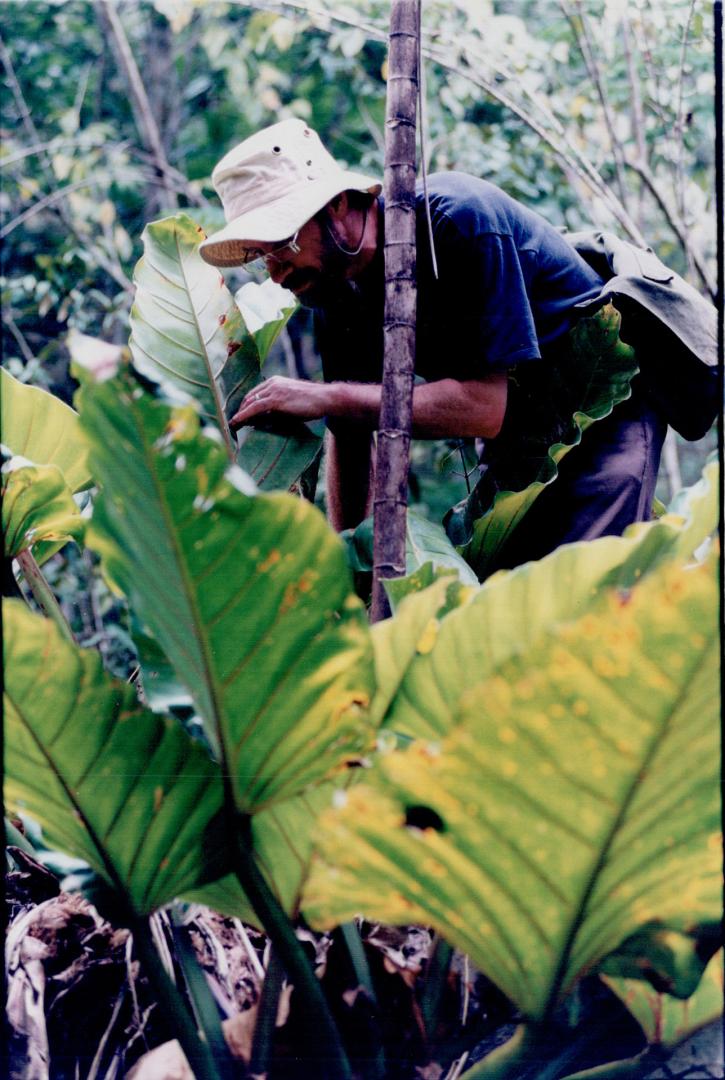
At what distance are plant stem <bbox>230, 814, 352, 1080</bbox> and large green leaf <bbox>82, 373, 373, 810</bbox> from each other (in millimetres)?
59

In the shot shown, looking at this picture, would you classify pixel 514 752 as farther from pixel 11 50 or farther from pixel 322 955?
Result: pixel 11 50

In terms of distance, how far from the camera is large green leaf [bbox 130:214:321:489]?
1.29 metres

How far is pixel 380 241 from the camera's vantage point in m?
1.45

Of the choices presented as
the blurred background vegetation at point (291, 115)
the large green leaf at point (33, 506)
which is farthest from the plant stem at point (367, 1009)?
the blurred background vegetation at point (291, 115)

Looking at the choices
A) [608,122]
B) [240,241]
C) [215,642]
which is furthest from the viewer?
[608,122]

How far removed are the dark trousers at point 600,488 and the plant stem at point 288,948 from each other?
675 mm

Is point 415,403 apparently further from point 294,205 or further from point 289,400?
point 294,205

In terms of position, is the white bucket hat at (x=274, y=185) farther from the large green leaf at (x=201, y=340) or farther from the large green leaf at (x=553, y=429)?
the large green leaf at (x=553, y=429)

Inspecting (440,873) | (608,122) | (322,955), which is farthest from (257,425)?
(608,122)

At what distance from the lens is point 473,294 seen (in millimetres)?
1295

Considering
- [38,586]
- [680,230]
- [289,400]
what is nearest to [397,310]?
[289,400]

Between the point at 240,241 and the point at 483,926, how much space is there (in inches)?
34.8

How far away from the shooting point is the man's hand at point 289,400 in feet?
4.08

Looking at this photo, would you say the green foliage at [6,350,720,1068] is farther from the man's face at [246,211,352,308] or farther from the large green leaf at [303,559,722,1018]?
the man's face at [246,211,352,308]
